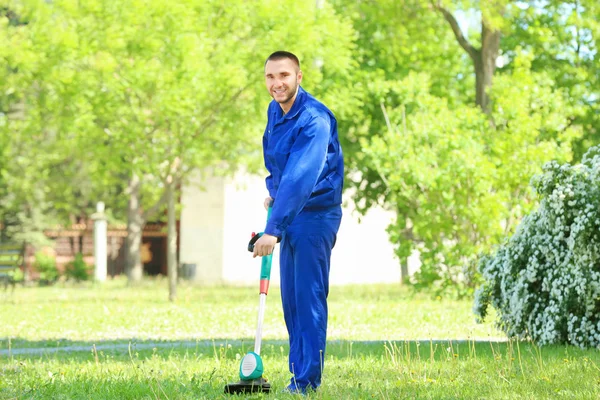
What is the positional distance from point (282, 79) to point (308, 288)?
1247mm

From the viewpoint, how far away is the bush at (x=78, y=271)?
103 ft

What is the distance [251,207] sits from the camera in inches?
1319

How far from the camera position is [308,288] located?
235 inches

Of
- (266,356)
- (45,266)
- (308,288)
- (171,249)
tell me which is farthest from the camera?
(45,266)

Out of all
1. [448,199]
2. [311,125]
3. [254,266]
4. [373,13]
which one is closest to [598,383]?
[311,125]

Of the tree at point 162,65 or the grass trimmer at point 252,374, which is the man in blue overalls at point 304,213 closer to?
the grass trimmer at point 252,374

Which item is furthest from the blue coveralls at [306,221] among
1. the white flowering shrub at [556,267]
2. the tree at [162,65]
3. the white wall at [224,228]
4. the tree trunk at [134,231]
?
the white wall at [224,228]

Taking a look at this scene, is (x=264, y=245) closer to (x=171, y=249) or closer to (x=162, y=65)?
(x=162, y=65)

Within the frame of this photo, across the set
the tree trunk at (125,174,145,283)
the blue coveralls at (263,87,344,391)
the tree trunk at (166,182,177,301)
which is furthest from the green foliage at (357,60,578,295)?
the tree trunk at (125,174,145,283)

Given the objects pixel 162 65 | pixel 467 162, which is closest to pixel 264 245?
pixel 467 162

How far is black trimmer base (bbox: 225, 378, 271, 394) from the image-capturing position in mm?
5855

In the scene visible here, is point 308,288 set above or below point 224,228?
below

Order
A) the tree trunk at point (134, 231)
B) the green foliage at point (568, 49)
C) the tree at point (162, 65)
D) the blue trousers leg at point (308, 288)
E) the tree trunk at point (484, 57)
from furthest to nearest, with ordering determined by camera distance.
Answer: the tree trunk at point (134, 231)
the green foliage at point (568, 49)
the tree trunk at point (484, 57)
the tree at point (162, 65)
the blue trousers leg at point (308, 288)

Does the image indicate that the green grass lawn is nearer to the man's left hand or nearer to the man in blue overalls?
the man in blue overalls
